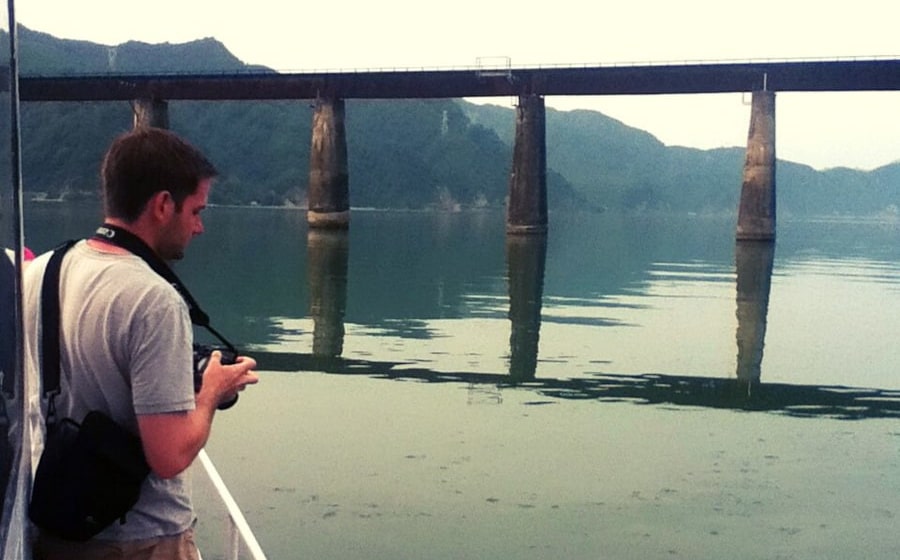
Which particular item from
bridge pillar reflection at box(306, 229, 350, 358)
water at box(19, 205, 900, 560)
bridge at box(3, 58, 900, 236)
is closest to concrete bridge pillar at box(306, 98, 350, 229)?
bridge at box(3, 58, 900, 236)

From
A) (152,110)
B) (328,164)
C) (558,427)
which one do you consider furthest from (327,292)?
(152,110)

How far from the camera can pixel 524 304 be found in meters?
31.9

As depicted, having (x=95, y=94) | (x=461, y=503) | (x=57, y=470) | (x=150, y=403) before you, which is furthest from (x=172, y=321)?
(x=95, y=94)

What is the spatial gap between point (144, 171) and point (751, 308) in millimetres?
31284

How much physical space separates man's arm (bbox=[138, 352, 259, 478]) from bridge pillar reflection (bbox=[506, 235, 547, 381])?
1544 centimetres

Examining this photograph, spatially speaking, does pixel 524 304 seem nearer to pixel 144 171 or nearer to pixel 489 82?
pixel 144 171

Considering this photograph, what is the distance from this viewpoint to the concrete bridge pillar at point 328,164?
7331cm

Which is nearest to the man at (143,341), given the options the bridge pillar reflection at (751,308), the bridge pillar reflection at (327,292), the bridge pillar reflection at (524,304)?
the bridge pillar reflection at (524,304)

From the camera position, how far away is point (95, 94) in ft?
260

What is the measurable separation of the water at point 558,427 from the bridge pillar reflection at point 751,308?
0.16m

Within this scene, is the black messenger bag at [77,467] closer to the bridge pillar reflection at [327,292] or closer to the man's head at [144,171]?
the man's head at [144,171]

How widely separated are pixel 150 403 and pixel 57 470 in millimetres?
330

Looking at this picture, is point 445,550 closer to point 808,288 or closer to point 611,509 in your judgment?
point 611,509

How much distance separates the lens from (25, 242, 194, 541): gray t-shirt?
2.79m
